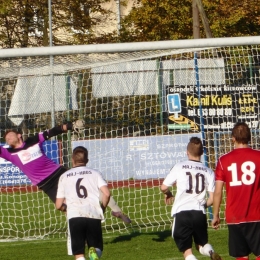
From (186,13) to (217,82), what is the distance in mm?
18709

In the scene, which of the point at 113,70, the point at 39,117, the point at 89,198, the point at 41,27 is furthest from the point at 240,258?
the point at 41,27

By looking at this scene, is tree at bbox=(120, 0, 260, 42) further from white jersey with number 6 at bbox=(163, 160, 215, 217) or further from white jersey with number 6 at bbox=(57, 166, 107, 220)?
white jersey with number 6 at bbox=(57, 166, 107, 220)

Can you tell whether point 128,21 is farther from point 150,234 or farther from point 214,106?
point 150,234

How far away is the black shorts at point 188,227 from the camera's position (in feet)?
29.9

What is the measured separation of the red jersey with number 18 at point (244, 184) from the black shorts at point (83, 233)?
1.65 m

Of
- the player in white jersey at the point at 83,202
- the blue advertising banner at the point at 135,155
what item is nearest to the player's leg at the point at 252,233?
the player in white jersey at the point at 83,202

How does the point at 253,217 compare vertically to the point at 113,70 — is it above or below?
below

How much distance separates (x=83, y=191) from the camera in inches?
353

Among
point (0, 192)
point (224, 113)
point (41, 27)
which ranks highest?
point (41, 27)

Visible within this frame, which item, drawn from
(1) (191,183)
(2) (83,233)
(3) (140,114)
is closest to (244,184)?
(1) (191,183)

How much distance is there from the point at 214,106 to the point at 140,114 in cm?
140

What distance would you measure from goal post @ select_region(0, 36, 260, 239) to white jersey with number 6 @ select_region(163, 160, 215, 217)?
4.74 meters

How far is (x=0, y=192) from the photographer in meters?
15.9

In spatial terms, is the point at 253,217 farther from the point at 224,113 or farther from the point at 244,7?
the point at 244,7
